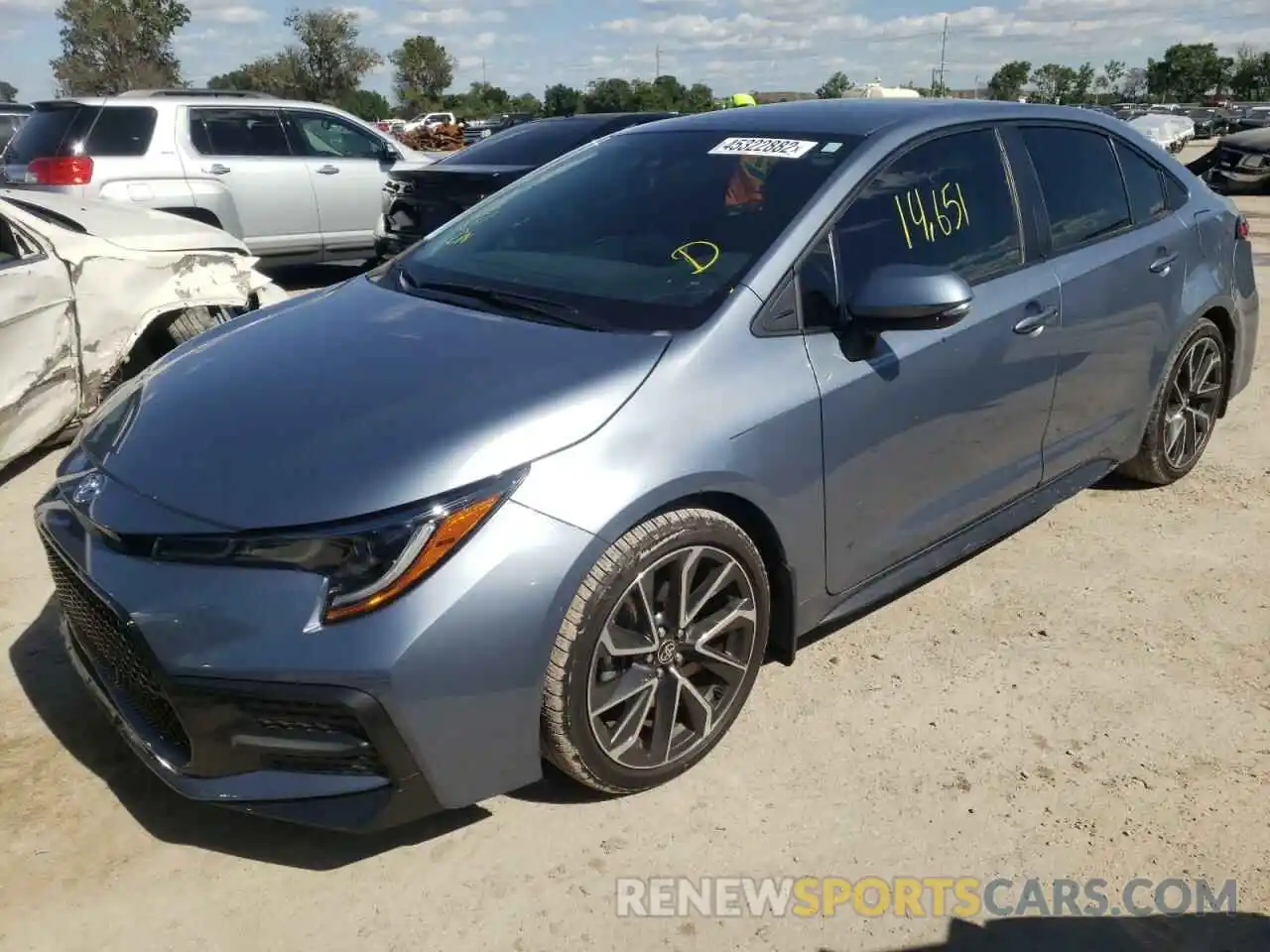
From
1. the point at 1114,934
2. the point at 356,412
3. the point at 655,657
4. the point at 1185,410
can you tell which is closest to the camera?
the point at 1114,934

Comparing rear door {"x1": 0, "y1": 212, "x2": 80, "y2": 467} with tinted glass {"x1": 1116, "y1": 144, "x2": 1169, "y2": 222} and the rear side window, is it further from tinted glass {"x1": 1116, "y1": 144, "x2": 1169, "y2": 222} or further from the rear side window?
tinted glass {"x1": 1116, "y1": 144, "x2": 1169, "y2": 222}

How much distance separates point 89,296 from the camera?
5027 mm

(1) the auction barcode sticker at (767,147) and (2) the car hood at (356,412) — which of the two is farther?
(1) the auction barcode sticker at (767,147)

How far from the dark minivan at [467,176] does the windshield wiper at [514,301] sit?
4354 mm

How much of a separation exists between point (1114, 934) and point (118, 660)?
2.32m

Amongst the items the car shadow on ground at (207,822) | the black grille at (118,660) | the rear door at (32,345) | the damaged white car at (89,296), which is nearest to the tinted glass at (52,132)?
the damaged white car at (89,296)

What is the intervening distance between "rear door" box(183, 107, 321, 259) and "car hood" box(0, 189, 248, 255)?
3109mm

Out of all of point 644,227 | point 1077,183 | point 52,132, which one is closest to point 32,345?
point 644,227

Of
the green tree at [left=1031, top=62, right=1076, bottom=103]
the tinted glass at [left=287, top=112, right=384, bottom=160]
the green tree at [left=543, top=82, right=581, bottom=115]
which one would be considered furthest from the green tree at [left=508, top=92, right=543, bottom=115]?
the tinted glass at [left=287, top=112, right=384, bottom=160]

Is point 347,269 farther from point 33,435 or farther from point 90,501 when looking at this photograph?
point 90,501

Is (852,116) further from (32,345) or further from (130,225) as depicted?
(130,225)

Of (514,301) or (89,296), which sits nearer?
(514,301)

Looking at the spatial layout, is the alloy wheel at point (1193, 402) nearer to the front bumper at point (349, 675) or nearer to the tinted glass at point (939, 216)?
the tinted glass at point (939, 216)

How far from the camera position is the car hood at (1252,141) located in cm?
1620
